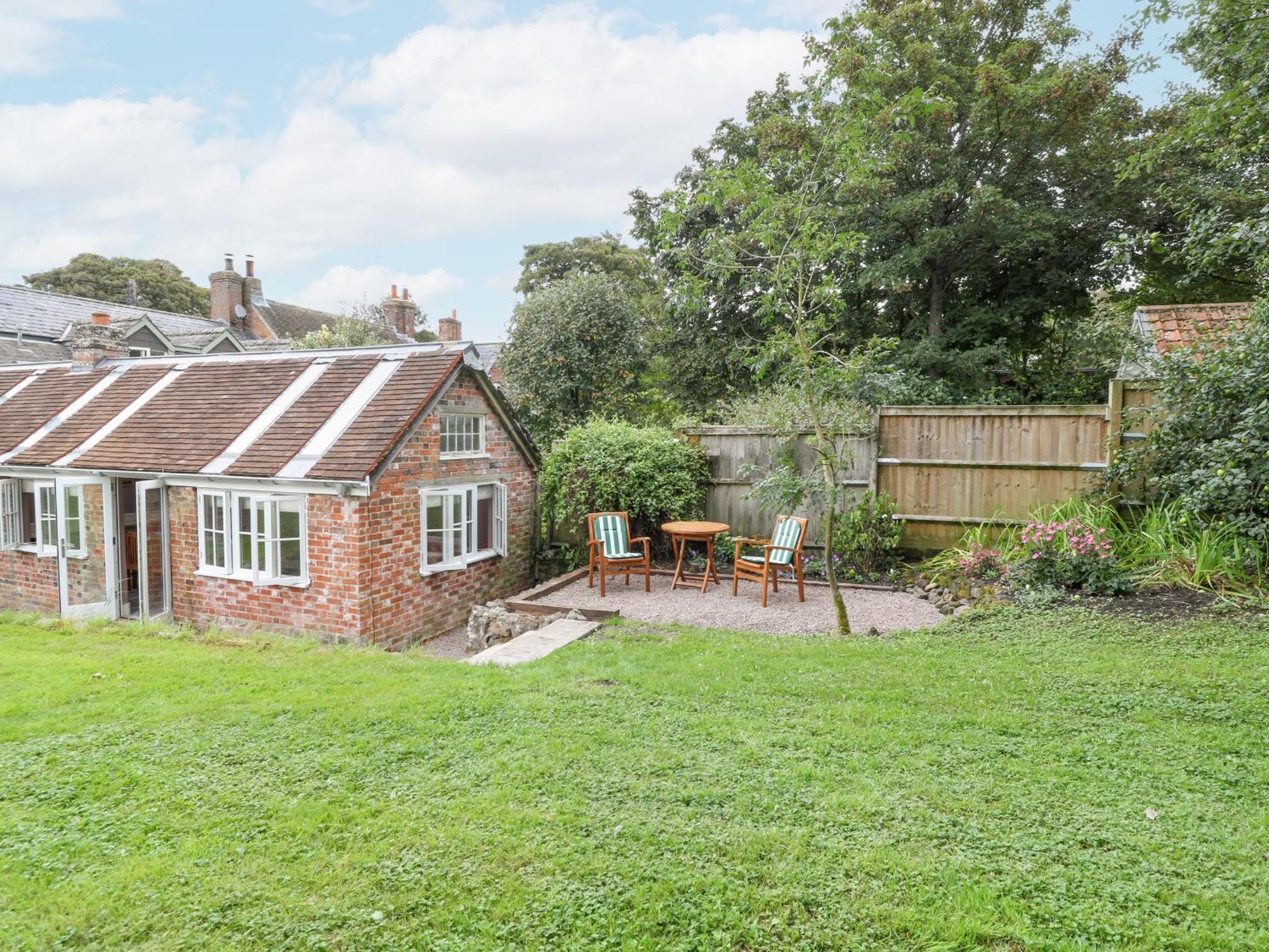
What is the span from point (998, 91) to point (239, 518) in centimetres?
1504

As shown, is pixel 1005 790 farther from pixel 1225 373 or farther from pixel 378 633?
pixel 378 633

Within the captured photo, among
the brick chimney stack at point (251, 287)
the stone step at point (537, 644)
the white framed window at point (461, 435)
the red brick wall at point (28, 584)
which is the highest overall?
the brick chimney stack at point (251, 287)

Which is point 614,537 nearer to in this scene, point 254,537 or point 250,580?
point 254,537

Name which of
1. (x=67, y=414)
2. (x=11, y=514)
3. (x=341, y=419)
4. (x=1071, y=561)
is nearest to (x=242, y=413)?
(x=341, y=419)

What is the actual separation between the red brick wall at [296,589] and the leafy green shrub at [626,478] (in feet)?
10.9

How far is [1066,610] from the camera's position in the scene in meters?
6.26

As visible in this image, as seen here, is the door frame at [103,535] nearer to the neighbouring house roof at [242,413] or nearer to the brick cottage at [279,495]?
the brick cottage at [279,495]

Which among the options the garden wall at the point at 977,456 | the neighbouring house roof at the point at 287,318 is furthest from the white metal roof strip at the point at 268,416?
the neighbouring house roof at the point at 287,318

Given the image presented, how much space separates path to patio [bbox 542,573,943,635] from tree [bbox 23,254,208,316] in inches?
1509

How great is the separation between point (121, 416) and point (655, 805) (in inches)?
432

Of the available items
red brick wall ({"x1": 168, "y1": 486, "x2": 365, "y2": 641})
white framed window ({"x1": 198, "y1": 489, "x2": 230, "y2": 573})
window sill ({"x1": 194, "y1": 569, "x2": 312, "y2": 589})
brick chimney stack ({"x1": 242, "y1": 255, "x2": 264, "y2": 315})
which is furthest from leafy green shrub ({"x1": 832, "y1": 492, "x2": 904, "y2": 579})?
brick chimney stack ({"x1": 242, "y1": 255, "x2": 264, "y2": 315})

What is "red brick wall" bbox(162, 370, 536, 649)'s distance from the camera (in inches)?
303

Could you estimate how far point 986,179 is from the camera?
14.9 meters

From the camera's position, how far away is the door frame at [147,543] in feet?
28.8
